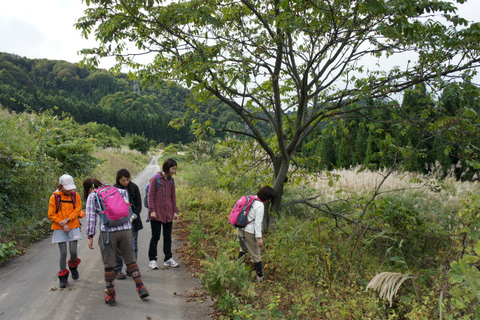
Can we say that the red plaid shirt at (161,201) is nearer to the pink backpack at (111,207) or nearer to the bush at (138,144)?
the pink backpack at (111,207)

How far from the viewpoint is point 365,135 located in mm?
19828

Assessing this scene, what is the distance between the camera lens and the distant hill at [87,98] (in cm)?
6875

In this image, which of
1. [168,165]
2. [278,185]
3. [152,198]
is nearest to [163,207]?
[152,198]

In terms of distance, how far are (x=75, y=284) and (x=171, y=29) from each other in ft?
14.8

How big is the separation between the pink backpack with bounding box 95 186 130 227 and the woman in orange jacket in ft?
2.89

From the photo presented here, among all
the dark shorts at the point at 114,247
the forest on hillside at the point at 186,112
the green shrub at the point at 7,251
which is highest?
the forest on hillside at the point at 186,112

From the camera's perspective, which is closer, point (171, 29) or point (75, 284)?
point (75, 284)

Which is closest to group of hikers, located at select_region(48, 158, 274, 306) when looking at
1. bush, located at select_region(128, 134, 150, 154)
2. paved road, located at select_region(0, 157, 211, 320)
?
paved road, located at select_region(0, 157, 211, 320)

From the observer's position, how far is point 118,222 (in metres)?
4.26

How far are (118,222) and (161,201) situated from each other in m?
1.26

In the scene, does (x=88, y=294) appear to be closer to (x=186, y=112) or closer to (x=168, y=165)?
(x=168, y=165)

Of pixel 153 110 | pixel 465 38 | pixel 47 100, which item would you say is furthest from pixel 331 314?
pixel 153 110

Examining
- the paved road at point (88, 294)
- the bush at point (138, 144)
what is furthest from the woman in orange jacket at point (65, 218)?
the bush at point (138, 144)

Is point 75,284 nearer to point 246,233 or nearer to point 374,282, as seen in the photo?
point 246,233
